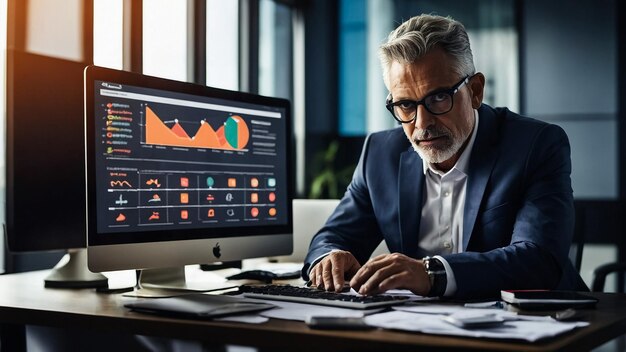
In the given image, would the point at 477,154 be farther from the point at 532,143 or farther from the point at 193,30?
the point at 193,30

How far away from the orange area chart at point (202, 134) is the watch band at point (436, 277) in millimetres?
646

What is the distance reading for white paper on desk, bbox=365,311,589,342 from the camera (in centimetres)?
118

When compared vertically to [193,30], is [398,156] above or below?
below

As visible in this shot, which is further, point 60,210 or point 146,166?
point 60,210

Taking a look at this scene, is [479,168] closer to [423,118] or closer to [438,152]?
[438,152]

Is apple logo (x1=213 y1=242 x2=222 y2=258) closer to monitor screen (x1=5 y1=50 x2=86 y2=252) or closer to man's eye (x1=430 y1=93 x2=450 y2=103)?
monitor screen (x1=5 y1=50 x2=86 y2=252)

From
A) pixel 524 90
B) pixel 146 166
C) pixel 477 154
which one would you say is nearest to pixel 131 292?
pixel 146 166

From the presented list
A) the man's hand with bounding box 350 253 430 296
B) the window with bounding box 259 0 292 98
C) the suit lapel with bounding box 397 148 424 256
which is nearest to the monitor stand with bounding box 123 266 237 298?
the man's hand with bounding box 350 253 430 296

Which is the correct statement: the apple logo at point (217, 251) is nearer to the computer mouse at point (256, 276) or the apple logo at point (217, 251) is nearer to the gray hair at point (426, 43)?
the computer mouse at point (256, 276)

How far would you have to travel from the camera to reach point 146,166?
1.78m

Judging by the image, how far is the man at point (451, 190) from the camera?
5.77 ft

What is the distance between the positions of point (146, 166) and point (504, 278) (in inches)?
34.5

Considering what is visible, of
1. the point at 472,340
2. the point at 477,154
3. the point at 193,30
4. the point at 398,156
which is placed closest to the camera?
the point at 472,340

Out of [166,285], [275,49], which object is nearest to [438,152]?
[166,285]
